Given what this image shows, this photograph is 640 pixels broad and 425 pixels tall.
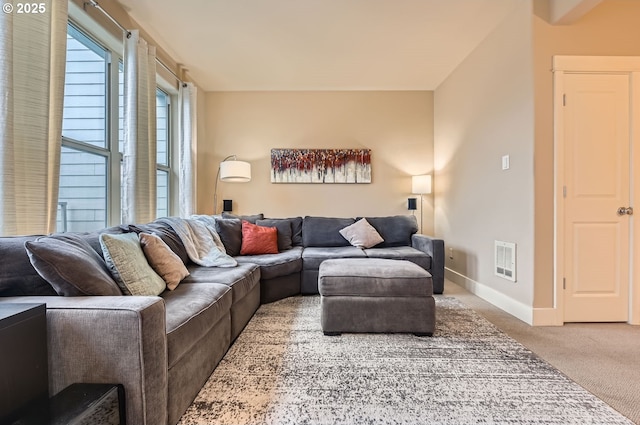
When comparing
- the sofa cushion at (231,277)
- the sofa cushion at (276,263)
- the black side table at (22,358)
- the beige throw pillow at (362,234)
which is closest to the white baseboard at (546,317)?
the beige throw pillow at (362,234)

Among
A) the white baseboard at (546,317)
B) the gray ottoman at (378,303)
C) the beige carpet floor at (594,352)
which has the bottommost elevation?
the beige carpet floor at (594,352)

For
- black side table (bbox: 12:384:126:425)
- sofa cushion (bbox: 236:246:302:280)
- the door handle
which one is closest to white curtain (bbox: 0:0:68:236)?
black side table (bbox: 12:384:126:425)

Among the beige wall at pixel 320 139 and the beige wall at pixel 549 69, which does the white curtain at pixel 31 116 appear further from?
the beige wall at pixel 549 69

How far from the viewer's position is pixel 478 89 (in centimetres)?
307

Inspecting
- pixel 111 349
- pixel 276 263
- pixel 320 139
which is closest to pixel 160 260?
pixel 111 349

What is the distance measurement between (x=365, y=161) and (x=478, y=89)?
167cm

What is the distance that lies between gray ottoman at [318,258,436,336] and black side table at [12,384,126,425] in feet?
4.38

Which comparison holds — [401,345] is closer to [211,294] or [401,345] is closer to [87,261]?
[211,294]

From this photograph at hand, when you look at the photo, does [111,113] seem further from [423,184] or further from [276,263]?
[423,184]

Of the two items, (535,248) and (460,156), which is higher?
(460,156)

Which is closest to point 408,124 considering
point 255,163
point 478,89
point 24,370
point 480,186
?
point 478,89

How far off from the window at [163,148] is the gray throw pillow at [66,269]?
237 centimetres

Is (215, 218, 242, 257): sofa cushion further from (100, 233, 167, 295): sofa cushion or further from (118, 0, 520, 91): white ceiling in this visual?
(118, 0, 520, 91): white ceiling

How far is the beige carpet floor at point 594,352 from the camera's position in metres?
1.47
